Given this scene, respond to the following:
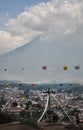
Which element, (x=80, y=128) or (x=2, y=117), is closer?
(x=80, y=128)

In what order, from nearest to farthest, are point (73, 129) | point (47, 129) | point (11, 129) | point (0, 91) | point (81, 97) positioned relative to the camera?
point (11, 129) < point (47, 129) < point (73, 129) < point (81, 97) < point (0, 91)

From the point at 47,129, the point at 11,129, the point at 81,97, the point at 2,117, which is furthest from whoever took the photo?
the point at 81,97

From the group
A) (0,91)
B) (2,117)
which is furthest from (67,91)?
(2,117)

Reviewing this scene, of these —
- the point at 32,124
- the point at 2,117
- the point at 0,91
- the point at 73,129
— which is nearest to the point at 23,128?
the point at 32,124

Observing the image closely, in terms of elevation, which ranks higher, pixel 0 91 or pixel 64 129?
pixel 0 91

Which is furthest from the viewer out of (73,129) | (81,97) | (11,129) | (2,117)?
(81,97)

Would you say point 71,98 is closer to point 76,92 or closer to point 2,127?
point 76,92

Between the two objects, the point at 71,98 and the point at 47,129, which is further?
the point at 71,98

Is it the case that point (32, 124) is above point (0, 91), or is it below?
below

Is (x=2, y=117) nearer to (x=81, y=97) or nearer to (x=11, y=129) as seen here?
(x=11, y=129)
